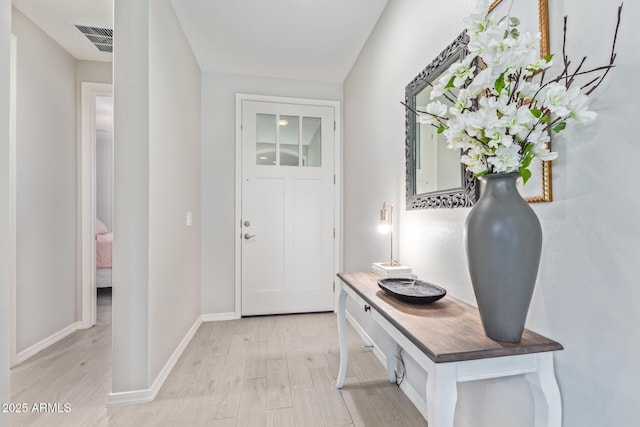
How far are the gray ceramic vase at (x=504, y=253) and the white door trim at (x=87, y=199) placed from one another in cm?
322

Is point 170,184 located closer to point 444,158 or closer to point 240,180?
point 240,180

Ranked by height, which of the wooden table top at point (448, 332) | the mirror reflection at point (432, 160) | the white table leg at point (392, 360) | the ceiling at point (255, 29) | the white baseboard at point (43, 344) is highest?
the ceiling at point (255, 29)

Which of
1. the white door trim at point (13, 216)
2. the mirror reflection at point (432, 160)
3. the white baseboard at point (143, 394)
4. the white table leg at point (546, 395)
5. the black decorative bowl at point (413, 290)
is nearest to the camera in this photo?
the white table leg at point (546, 395)

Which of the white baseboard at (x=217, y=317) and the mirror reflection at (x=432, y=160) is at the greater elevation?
the mirror reflection at (x=432, y=160)

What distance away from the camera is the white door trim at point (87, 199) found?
271 cm

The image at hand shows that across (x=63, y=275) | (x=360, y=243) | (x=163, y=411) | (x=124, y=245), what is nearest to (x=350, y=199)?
(x=360, y=243)

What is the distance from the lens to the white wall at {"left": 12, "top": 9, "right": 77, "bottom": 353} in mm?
2152

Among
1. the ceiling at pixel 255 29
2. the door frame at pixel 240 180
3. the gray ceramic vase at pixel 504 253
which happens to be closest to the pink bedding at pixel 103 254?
the door frame at pixel 240 180

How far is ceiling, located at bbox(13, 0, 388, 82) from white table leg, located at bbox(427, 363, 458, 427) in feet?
7.52

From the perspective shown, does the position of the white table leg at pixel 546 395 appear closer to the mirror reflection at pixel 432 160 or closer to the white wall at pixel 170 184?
the mirror reflection at pixel 432 160

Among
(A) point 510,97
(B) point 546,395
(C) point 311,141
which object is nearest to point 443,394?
(B) point 546,395

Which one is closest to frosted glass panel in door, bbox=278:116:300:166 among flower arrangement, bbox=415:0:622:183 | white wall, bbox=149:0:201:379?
white wall, bbox=149:0:201:379

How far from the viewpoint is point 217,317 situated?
301 centimetres

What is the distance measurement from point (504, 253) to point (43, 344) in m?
3.23
